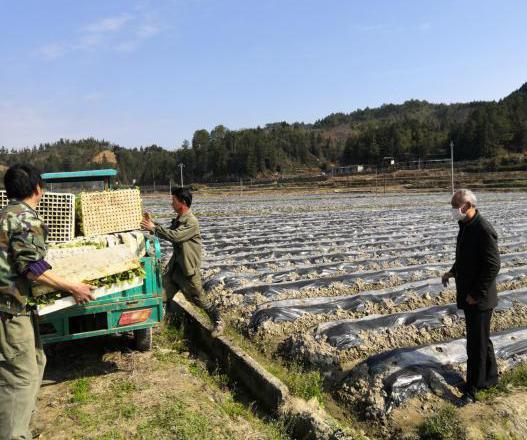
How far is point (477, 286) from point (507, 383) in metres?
1.03

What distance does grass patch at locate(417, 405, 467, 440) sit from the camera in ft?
10.8

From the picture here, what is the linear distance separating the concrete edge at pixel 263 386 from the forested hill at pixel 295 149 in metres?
46.7

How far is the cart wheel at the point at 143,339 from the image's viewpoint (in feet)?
16.4

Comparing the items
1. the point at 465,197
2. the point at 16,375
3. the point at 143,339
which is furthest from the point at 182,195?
the point at 465,197

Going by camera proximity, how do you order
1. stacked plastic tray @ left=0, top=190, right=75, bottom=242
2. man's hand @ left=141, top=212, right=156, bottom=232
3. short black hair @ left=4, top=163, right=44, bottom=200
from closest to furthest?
1. short black hair @ left=4, top=163, right=44, bottom=200
2. stacked plastic tray @ left=0, top=190, right=75, bottom=242
3. man's hand @ left=141, top=212, right=156, bottom=232

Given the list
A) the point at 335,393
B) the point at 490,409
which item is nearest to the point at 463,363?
the point at 490,409

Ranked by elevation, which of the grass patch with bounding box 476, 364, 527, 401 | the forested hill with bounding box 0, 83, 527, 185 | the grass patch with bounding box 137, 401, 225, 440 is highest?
the forested hill with bounding box 0, 83, 527, 185

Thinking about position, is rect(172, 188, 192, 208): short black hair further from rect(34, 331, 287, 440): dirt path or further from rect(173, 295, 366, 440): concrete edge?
rect(34, 331, 287, 440): dirt path

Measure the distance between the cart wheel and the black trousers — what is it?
10.7 ft

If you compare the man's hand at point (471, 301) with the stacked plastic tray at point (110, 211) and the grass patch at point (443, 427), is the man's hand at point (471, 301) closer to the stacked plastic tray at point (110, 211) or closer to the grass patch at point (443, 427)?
the grass patch at point (443, 427)

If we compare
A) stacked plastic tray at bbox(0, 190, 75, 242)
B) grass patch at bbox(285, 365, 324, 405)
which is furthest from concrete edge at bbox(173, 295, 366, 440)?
stacked plastic tray at bbox(0, 190, 75, 242)

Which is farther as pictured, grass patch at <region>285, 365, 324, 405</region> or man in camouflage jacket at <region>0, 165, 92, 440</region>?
grass patch at <region>285, 365, 324, 405</region>

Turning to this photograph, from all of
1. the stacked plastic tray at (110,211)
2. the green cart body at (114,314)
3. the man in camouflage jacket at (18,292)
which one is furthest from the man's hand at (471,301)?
the stacked plastic tray at (110,211)

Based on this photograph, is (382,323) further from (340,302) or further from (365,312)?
(340,302)
